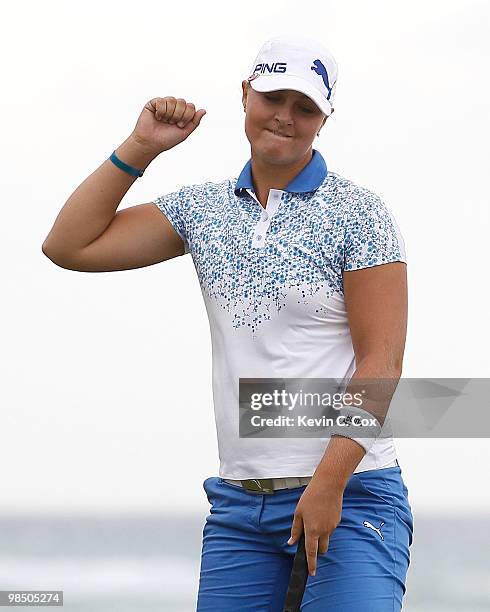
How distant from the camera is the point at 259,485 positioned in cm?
219

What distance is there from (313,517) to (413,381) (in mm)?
710

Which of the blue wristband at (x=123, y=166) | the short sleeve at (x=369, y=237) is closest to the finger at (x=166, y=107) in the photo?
the blue wristband at (x=123, y=166)

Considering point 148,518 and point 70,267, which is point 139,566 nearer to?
point 148,518

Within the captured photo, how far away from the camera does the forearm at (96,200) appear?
7.79ft

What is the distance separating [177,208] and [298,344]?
0.37 m

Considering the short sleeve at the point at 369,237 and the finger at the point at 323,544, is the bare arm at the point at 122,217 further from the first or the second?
the finger at the point at 323,544

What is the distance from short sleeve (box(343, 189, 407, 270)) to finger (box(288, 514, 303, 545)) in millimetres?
406

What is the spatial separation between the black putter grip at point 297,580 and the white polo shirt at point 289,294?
13 centimetres

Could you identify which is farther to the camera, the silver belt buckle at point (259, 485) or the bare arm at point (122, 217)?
the bare arm at point (122, 217)

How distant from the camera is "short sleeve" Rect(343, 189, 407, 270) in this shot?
2.15 m

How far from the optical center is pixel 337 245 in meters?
2.17

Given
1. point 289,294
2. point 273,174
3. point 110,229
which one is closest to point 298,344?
point 289,294

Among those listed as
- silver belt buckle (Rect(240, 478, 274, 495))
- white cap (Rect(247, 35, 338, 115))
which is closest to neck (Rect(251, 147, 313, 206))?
white cap (Rect(247, 35, 338, 115))

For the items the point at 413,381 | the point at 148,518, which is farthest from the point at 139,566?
the point at 413,381
